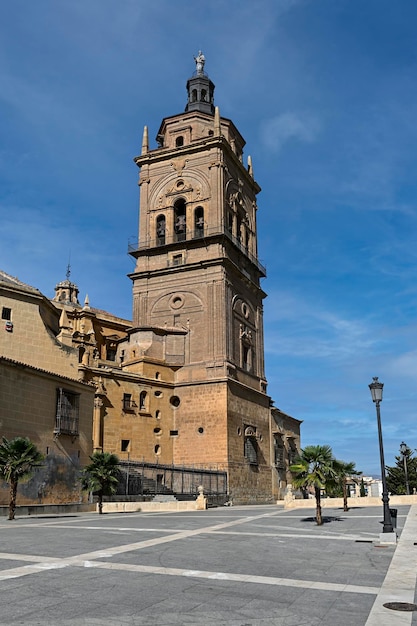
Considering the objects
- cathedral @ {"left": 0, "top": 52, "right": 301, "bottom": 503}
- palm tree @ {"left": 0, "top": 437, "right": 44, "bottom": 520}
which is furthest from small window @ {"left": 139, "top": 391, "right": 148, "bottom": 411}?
Answer: palm tree @ {"left": 0, "top": 437, "right": 44, "bottom": 520}

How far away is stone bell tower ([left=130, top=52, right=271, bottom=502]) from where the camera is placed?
4206cm

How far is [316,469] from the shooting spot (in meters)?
20.4

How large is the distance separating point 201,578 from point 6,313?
2480 centimetres

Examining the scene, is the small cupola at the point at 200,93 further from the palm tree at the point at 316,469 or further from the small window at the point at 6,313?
the palm tree at the point at 316,469

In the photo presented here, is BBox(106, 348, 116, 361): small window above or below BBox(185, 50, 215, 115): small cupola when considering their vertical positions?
below

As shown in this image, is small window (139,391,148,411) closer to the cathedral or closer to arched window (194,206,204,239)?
the cathedral

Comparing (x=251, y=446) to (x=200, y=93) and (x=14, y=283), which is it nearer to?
(x=14, y=283)

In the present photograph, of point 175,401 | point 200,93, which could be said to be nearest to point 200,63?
point 200,93

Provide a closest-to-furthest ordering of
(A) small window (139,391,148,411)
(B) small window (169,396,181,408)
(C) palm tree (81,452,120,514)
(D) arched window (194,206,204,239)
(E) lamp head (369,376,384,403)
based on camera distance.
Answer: (E) lamp head (369,376,384,403), (C) palm tree (81,452,120,514), (A) small window (139,391,148,411), (B) small window (169,396,181,408), (D) arched window (194,206,204,239)

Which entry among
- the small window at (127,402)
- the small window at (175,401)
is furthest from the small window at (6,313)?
the small window at (175,401)

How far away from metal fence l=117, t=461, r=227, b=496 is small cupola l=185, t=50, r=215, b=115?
3284cm

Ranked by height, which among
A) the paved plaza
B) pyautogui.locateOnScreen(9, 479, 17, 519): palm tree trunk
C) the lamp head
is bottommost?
the paved plaza

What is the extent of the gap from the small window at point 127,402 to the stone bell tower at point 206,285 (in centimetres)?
467

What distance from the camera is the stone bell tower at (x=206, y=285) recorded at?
4206 cm
